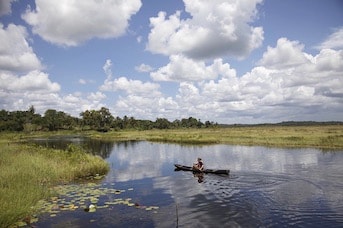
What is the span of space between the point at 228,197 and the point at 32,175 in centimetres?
1388

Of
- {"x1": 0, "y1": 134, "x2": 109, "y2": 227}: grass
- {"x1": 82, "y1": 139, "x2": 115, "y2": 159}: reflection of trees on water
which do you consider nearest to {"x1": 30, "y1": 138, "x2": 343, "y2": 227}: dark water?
{"x1": 0, "y1": 134, "x2": 109, "y2": 227}: grass

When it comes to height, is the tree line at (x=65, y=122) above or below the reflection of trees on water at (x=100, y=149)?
above

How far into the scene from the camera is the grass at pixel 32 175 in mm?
16016

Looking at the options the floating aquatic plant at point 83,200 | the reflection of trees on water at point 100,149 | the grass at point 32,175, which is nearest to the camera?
the grass at point 32,175

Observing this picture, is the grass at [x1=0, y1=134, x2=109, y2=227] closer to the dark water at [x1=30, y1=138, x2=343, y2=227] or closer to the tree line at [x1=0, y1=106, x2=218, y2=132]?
the dark water at [x1=30, y1=138, x2=343, y2=227]

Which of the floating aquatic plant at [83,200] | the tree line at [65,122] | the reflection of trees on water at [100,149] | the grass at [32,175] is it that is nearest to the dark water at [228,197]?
the floating aquatic plant at [83,200]

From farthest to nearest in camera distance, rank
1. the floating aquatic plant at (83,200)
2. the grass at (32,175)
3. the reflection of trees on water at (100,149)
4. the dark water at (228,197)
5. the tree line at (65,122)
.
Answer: the tree line at (65,122), the reflection of trees on water at (100,149), the floating aquatic plant at (83,200), the dark water at (228,197), the grass at (32,175)

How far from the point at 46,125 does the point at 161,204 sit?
135693 millimetres

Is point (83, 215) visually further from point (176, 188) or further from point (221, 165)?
point (221, 165)

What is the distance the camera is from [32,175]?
76.6 ft

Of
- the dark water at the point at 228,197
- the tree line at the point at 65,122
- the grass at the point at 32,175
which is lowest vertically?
the dark water at the point at 228,197

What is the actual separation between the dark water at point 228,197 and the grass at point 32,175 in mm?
1617

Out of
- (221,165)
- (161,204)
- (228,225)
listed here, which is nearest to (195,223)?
(228,225)

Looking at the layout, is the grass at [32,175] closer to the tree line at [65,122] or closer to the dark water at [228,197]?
the dark water at [228,197]
